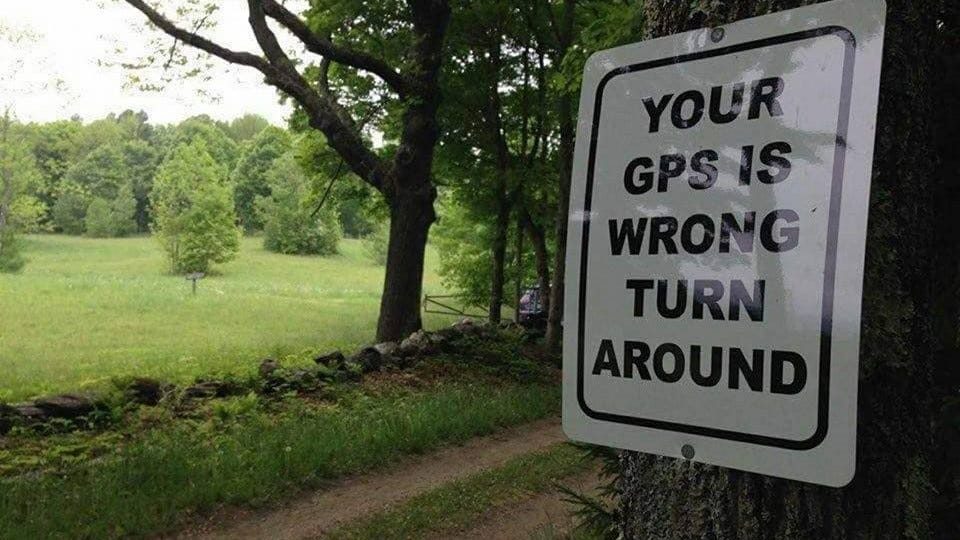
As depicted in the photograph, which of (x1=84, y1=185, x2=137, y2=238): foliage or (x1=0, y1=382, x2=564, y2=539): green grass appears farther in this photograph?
(x1=84, y1=185, x2=137, y2=238): foliage

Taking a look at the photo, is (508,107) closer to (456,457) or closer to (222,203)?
(456,457)

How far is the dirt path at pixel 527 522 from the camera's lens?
5.93 metres

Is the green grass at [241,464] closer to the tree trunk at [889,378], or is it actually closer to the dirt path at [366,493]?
the dirt path at [366,493]

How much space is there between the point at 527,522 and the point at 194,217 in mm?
57558

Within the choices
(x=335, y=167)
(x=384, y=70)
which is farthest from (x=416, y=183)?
(x=335, y=167)

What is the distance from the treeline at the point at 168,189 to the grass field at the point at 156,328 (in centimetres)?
514

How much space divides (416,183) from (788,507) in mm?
13247

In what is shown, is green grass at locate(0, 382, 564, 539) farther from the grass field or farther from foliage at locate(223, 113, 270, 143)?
foliage at locate(223, 113, 270, 143)

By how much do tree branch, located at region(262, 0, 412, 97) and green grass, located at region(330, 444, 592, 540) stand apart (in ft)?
27.3

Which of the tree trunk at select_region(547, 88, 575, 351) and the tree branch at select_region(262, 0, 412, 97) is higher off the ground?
the tree branch at select_region(262, 0, 412, 97)

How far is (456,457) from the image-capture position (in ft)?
28.0

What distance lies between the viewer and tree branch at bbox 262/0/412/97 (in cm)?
1277

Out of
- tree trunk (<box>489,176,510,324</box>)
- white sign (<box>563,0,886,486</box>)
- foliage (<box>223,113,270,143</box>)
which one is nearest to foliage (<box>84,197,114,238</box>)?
foliage (<box>223,113,270,143</box>)

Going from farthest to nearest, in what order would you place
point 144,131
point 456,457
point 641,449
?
point 144,131
point 456,457
point 641,449
